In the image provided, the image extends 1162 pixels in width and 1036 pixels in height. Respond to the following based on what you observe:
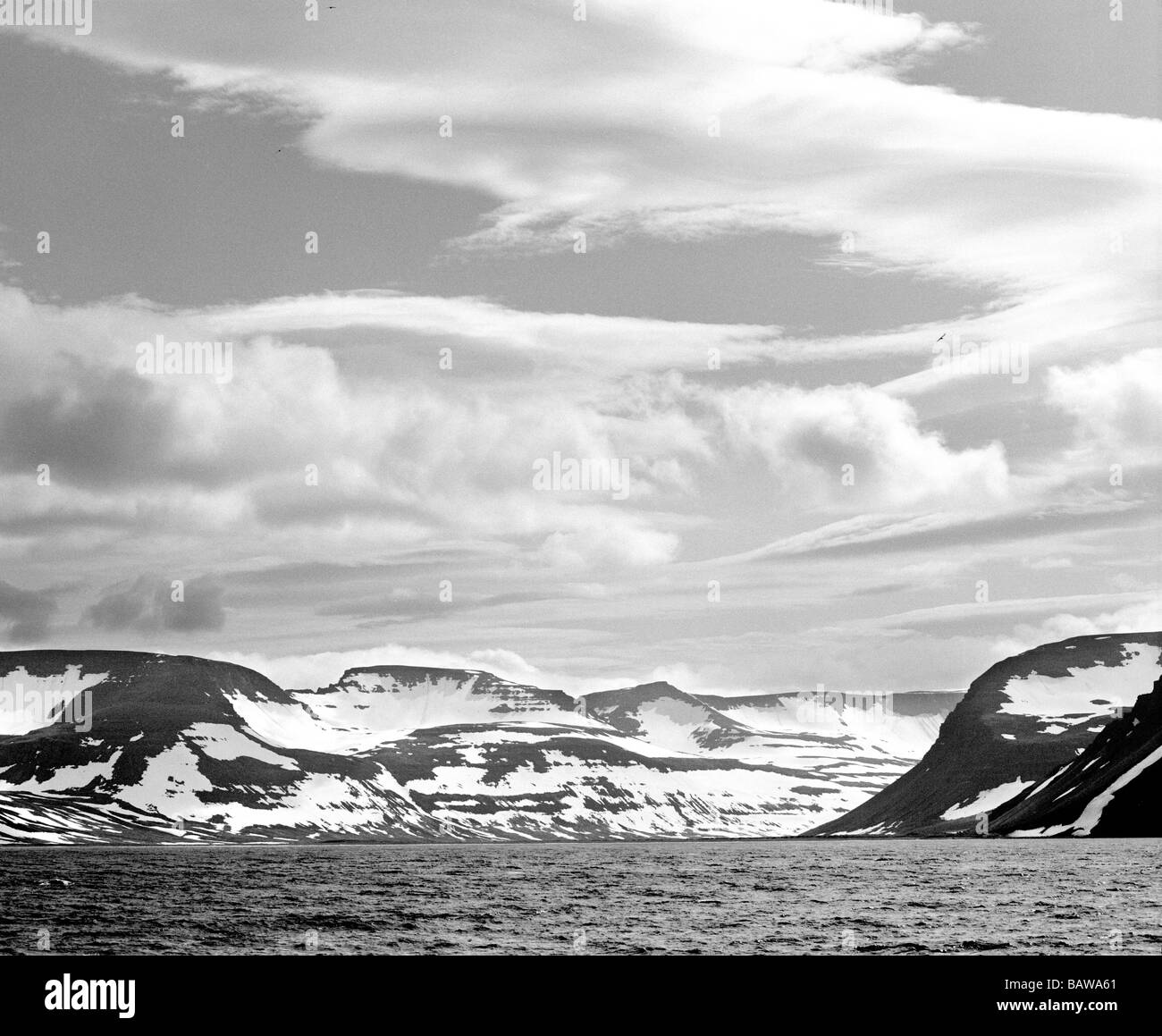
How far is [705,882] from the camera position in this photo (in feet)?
536

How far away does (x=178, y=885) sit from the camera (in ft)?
531

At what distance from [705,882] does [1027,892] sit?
44.0 m
